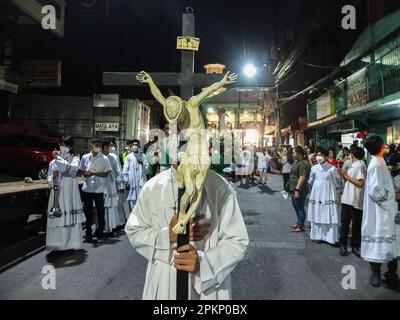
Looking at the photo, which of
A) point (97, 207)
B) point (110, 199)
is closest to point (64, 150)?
point (97, 207)

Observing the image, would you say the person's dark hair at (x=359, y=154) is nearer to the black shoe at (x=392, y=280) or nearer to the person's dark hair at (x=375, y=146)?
the person's dark hair at (x=375, y=146)

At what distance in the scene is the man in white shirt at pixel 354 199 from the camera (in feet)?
16.4

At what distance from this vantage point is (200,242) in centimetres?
190

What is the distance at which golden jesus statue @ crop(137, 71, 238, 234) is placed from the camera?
1.62 metres

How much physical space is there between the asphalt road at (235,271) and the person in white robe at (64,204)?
0.30 m

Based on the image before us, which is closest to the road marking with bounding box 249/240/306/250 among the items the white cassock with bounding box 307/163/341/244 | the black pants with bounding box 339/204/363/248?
the white cassock with bounding box 307/163/341/244

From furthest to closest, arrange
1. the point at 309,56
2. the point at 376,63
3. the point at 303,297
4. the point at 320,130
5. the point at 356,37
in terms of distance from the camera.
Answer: the point at 309,56 → the point at 320,130 → the point at 356,37 → the point at 376,63 → the point at 303,297

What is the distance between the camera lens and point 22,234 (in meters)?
6.83

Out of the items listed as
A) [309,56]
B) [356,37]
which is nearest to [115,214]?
[356,37]

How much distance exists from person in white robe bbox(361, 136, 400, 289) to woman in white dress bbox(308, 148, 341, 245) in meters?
1.89

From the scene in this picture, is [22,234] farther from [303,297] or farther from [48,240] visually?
[303,297]

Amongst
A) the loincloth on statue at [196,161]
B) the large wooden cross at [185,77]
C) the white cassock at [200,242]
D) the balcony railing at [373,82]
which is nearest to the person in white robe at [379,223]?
the large wooden cross at [185,77]

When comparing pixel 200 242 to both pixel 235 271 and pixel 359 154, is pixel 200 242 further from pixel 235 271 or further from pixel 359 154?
pixel 359 154
